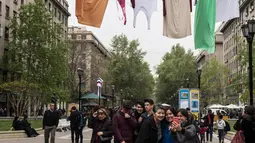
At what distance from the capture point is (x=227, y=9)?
1168cm

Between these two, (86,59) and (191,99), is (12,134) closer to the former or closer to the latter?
(191,99)

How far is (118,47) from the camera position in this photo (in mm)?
79688

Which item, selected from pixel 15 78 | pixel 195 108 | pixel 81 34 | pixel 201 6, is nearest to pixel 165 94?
pixel 81 34

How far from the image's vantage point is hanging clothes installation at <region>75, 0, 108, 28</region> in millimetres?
12047

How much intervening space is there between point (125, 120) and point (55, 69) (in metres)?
39.5

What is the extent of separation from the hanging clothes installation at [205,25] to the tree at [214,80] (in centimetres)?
6628

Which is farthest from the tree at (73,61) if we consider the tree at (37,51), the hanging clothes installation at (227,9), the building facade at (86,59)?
the hanging clothes installation at (227,9)

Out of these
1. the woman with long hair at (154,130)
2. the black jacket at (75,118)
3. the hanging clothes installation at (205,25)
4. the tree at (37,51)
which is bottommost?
the black jacket at (75,118)

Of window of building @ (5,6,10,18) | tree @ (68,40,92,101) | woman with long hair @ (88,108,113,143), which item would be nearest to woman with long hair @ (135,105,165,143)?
woman with long hair @ (88,108,113,143)

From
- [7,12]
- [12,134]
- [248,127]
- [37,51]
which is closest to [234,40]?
[37,51]

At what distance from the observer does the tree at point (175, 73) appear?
88.2 meters

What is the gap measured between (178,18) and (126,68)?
65633mm

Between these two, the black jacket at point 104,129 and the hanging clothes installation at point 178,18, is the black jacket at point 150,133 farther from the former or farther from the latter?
the hanging clothes installation at point 178,18

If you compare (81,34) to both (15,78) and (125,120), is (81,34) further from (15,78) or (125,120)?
(125,120)
